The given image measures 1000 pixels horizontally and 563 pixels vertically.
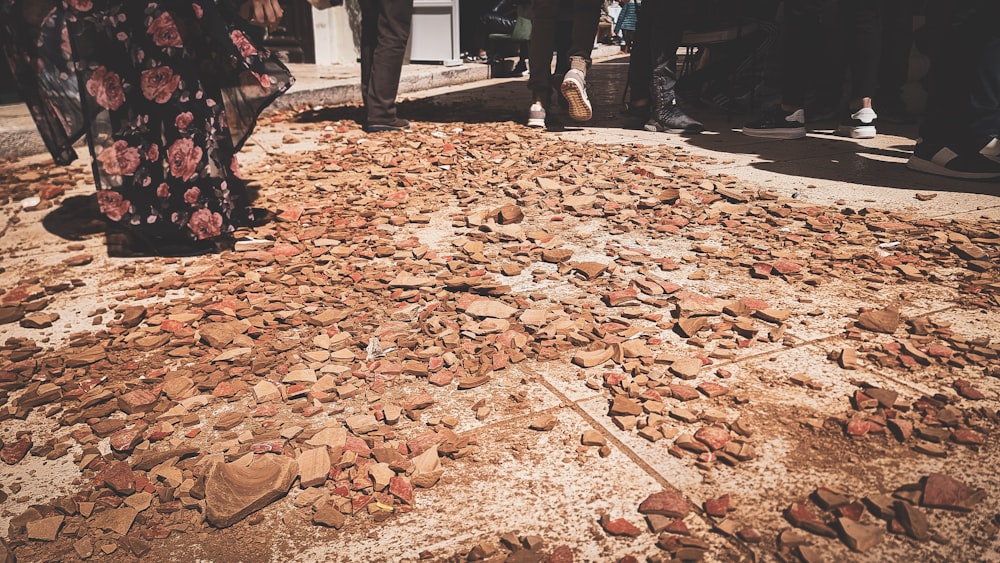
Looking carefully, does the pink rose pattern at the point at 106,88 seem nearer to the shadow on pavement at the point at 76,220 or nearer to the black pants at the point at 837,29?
the shadow on pavement at the point at 76,220

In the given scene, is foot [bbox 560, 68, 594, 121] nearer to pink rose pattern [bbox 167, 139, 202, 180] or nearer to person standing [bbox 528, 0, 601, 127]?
person standing [bbox 528, 0, 601, 127]

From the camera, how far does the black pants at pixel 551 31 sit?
5.03 metres

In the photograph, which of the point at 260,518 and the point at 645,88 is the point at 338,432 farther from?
the point at 645,88

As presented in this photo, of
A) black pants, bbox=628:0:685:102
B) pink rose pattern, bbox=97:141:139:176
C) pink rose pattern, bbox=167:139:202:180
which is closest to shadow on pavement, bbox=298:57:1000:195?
black pants, bbox=628:0:685:102

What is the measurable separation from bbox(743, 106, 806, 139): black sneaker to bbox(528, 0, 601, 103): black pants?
1.34 m

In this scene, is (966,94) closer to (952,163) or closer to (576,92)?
(952,163)

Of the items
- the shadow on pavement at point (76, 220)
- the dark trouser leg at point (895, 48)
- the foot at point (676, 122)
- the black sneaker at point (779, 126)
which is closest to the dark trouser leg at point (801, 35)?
the black sneaker at point (779, 126)

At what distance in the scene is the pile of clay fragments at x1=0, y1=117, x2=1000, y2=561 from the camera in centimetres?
157

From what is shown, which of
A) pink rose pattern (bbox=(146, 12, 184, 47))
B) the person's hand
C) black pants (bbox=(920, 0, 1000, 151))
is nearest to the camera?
pink rose pattern (bbox=(146, 12, 184, 47))

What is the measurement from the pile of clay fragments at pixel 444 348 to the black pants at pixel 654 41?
1.57 m

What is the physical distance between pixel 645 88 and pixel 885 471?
14.5 feet

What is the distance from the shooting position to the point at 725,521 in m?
1.40

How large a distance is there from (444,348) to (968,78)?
320cm

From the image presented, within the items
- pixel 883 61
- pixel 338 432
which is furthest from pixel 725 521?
pixel 883 61
